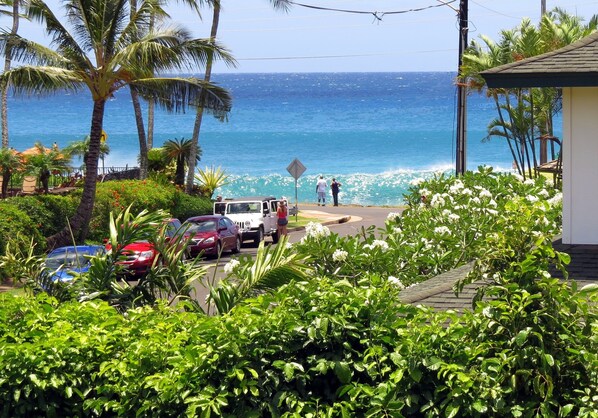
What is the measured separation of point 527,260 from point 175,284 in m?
4.11

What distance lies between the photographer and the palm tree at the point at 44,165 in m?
33.2

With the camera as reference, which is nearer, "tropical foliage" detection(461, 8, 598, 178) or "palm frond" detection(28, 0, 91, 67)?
"palm frond" detection(28, 0, 91, 67)

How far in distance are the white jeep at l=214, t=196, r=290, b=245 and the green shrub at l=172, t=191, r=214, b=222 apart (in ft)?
4.09

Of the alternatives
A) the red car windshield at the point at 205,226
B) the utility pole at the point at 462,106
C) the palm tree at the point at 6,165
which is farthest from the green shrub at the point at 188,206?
the utility pole at the point at 462,106

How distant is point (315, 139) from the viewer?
5207 inches

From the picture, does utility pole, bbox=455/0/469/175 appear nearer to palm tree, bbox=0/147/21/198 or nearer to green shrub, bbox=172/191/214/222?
green shrub, bbox=172/191/214/222

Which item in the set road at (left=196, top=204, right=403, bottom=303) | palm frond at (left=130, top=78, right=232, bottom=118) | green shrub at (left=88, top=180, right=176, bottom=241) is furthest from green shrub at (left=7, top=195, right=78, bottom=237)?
road at (left=196, top=204, right=403, bottom=303)

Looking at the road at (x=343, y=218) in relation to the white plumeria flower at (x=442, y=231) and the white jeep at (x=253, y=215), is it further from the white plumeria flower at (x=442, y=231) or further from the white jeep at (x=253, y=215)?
the white plumeria flower at (x=442, y=231)

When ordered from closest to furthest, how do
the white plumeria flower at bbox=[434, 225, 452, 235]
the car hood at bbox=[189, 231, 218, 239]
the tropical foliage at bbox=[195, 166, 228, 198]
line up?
the white plumeria flower at bbox=[434, 225, 452, 235] < the car hood at bbox=[189, 231, 218, 239] < the tropical foliage at bbox=[195, 166, 228, 198]

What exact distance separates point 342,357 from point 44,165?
2726cm

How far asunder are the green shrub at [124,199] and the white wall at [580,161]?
22934 mm

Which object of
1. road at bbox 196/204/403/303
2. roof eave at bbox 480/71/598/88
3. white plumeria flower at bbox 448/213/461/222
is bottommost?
road at bbox 196/204/403/303

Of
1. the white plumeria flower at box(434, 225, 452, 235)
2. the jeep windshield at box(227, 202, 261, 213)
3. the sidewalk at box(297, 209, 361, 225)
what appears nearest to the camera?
the white plumeria flower at box(434, 225, 452, 235)

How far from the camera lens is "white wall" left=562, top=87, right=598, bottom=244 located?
10.5m
